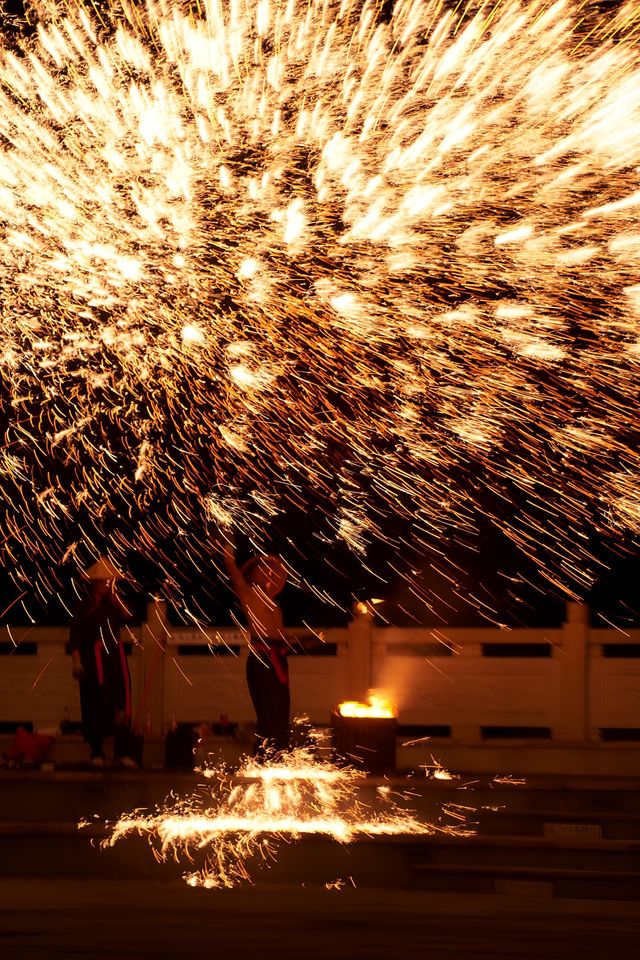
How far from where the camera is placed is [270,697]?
9.52 metres

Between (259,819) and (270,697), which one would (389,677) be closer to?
(270,697)

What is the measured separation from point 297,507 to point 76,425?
2594 millimetres

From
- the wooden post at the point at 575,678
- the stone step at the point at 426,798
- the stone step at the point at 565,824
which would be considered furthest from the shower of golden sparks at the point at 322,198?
the stone step at the point at 565,824

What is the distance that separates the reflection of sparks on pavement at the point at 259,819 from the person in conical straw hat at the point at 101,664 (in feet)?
2.35

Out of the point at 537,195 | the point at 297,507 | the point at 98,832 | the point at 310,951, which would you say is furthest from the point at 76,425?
the point at 310,951

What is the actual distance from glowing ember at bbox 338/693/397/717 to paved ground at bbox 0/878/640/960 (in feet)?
13.1

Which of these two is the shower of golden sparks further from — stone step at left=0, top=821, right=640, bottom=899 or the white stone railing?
stone step at left=0, top=821, right=640, bottom=899

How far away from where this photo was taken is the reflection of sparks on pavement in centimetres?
666

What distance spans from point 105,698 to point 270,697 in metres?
1.10

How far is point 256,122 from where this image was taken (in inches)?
337

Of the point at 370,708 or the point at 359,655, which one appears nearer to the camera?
the point at 370,708

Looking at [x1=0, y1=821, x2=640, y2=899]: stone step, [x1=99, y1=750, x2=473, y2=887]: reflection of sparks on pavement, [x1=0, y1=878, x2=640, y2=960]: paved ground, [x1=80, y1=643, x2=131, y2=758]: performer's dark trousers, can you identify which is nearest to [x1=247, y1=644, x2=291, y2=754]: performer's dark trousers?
[x1=99, y1=750, x2=473, y2=887]: reflection of sparks on pavement

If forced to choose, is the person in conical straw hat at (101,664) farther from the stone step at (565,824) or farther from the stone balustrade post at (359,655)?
the stone step at (565,824)

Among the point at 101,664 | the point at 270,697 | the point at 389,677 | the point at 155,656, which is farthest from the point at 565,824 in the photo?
the point at 155,656
